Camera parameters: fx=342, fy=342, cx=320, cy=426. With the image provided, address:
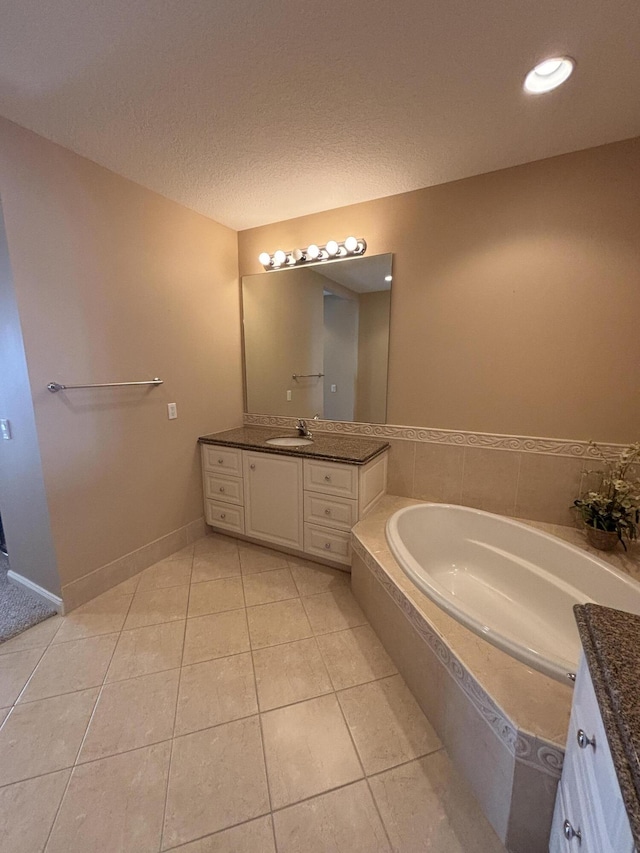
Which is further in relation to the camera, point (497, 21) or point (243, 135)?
point (243, 135)

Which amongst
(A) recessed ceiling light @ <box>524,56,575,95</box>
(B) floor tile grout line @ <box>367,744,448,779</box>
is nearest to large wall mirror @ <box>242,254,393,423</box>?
(A) recessed ceiling light @ <box>524,56,575,95</box>

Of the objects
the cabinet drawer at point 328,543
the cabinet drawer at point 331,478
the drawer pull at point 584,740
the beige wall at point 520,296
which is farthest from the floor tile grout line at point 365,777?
the beige wall at point 520,296

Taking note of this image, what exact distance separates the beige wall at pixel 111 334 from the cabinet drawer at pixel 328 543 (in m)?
0.97

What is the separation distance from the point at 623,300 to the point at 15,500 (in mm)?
3443

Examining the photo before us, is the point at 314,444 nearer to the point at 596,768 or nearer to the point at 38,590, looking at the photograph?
the point at 38,590

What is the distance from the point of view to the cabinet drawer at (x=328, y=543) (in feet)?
7.08

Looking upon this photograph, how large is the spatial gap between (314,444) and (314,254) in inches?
53.2

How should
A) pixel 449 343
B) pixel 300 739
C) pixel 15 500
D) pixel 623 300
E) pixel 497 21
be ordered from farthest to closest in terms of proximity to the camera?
pixel 449 343, pixel 15 500, pixel 623 300, pixel 300 739, pixel 497 21

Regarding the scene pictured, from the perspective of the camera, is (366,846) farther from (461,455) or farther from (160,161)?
(160,161)

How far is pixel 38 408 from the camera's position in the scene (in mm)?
1679

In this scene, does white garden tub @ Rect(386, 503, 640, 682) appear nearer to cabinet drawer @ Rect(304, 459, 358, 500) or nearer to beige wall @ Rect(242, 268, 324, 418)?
cabinet drawer @ Rect(304, 459, 358, 500)

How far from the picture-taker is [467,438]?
7.22ft

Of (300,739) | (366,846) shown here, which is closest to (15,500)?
(300,739)

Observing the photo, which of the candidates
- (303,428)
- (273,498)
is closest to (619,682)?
(273,498)
